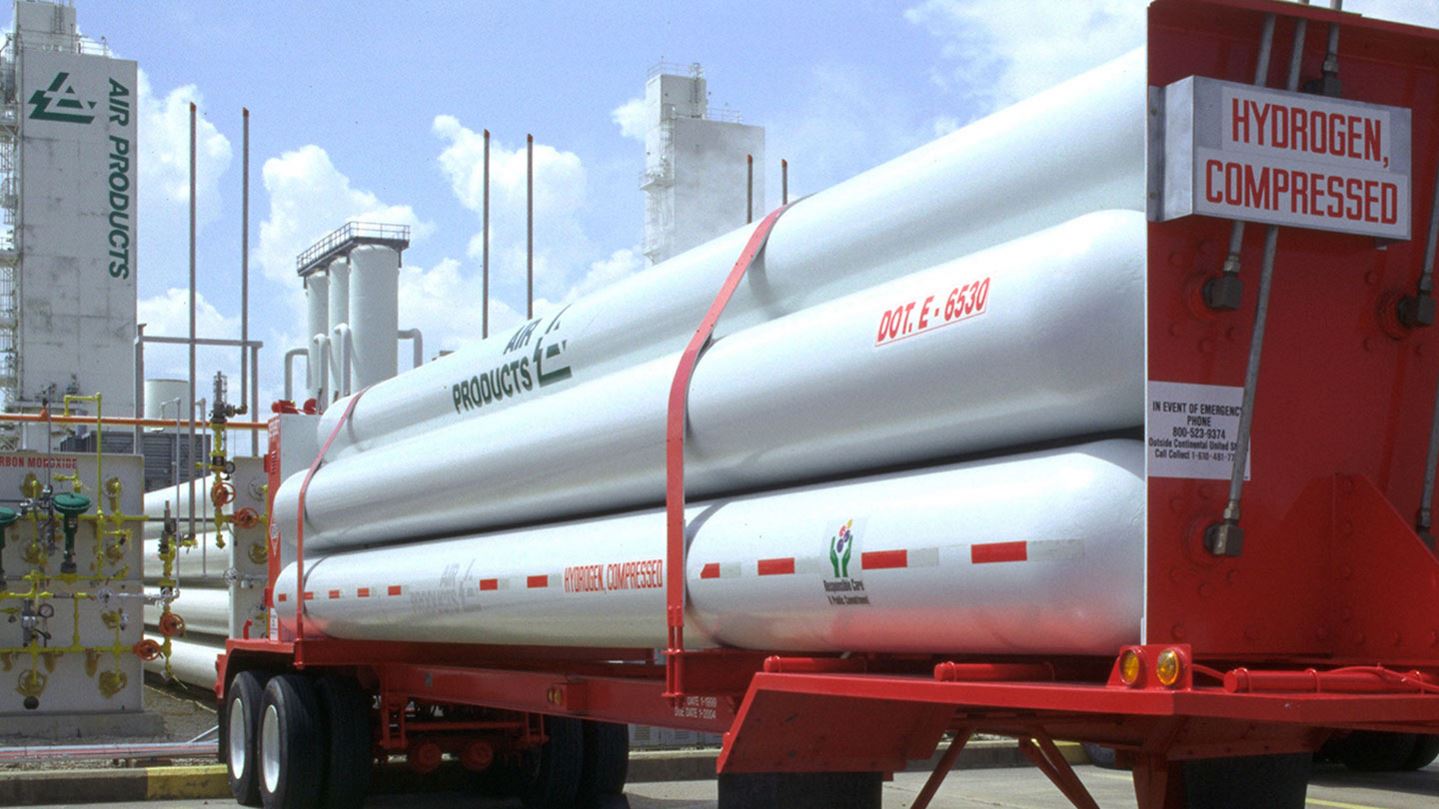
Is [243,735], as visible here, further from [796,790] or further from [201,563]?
[201,563]

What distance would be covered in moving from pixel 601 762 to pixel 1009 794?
9.19ft

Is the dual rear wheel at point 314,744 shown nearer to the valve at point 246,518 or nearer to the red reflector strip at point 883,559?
the valve at point 246,518

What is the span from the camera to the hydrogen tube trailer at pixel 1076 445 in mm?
4188

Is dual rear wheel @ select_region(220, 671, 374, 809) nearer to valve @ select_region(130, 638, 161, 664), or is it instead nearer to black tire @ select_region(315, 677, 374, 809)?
black tire @ select_region(315, 677, 374, 809)

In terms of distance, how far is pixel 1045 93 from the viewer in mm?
4953

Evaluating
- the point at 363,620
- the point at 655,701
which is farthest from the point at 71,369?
the point at 655,701

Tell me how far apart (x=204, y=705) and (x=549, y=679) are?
12858 mm

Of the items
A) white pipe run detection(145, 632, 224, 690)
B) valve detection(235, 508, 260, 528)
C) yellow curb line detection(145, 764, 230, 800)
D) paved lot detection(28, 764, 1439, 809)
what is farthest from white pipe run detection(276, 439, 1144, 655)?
white pipe run detection(145, 632, 224, 690)

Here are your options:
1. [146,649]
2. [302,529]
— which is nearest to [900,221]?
[302,529]

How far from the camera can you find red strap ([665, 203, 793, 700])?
5.88 meters

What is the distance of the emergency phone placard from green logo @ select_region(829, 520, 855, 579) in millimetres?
1322

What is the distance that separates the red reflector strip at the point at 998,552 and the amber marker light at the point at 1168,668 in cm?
45

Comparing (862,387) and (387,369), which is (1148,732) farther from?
(387,369)

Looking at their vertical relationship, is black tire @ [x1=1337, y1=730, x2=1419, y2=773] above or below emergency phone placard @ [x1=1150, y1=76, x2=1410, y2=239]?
below
